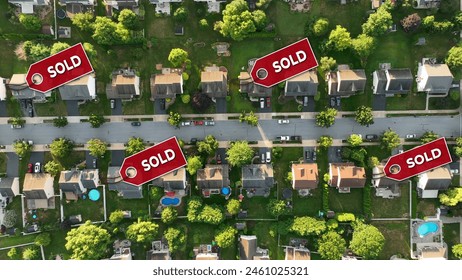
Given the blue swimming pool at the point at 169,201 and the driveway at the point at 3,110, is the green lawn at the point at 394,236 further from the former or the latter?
the driveway at the point at 3,110

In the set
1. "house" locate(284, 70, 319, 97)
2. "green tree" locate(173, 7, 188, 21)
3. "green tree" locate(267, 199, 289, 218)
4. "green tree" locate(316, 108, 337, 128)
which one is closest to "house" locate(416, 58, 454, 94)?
"green tree" locate(316, 108, 337, 128)

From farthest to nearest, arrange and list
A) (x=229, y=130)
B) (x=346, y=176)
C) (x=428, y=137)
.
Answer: (x=229, y=130) → (x=428, y=137) → (x=346, y=176)

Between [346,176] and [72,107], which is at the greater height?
[72,107]

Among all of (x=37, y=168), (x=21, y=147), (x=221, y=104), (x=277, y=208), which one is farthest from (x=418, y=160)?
(x=21, y=147)

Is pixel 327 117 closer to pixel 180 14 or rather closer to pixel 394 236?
pixel 394 236

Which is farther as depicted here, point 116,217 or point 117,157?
point 117,157

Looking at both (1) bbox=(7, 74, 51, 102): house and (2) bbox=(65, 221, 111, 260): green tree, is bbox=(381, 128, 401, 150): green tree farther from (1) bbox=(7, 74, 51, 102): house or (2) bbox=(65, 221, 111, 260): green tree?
(1) bbox=(7, 74, 51, 102): house
